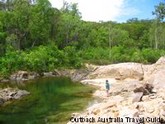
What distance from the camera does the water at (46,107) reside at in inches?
1228

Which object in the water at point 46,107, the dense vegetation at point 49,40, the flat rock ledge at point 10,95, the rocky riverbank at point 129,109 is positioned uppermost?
the dense vegetation at point 49,40

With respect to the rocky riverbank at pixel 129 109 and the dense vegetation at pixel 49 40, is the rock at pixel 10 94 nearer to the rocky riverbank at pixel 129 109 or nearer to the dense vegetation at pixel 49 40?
the rocky riverbank at pixel 129 109

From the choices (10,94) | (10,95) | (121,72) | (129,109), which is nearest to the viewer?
(129,109)

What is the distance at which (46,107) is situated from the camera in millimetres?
36969

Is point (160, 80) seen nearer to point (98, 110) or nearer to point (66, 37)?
point (98, 110)

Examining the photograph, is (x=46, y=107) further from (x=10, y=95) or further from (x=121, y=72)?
(x=121, y=72)

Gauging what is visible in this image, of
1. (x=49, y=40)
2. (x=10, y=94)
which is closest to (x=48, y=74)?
(x=49, y=40)

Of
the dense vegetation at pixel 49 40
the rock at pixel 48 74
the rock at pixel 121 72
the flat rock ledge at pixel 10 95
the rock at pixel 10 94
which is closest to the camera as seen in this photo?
the flat rock ledge at pixel 10 95

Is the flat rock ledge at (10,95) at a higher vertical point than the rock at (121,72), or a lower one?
lower

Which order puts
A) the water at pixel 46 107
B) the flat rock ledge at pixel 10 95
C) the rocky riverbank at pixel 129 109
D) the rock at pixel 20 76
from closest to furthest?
the rocky riverbank at pixel 129 109 < the water at pixel 46 107 < the flat rock ledge at pixel 10 95 < the rock at pixel 20 76

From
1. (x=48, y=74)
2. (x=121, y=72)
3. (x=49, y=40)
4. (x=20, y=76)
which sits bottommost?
(x=48, y=74)

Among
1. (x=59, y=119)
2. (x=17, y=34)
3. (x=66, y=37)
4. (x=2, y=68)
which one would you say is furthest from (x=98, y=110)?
(x=66, y=37)

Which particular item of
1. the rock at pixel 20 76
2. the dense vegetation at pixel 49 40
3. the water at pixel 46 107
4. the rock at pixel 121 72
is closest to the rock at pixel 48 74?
the dense vegetation at pixel 49 40

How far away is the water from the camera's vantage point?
3118 cm
